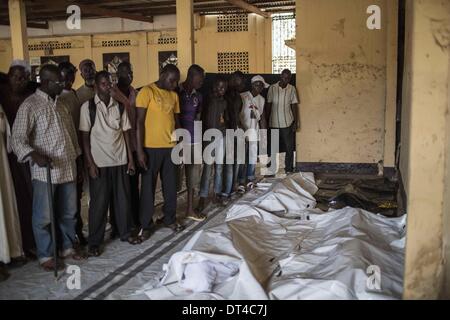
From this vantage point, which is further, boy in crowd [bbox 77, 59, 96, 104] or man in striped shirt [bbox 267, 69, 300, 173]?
man in striped shirt [bbox 267, 69, 300, 173]

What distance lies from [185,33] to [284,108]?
2.20 meters

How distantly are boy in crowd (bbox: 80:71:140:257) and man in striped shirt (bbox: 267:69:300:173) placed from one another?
11.3 feet

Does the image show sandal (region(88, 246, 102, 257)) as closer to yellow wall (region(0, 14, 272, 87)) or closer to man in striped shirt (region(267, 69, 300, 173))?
man in striped shirt (region(267, 69, 300, 173))

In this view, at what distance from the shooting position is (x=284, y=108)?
7320 mm

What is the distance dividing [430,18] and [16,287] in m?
3.34

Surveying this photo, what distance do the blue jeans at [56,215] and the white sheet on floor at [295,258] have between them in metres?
1.04

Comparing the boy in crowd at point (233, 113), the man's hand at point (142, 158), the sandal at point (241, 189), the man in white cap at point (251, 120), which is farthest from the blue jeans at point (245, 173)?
the man's hand at point (142, 158)

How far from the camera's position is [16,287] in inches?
135

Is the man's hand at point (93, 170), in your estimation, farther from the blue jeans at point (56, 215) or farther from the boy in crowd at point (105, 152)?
the blue jeans at point (56, 215)

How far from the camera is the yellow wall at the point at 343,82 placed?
7.17 m

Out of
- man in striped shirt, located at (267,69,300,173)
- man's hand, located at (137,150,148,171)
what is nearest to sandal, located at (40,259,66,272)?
man's hand, located at (137,150,148,171)

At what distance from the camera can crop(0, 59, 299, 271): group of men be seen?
3615mm
